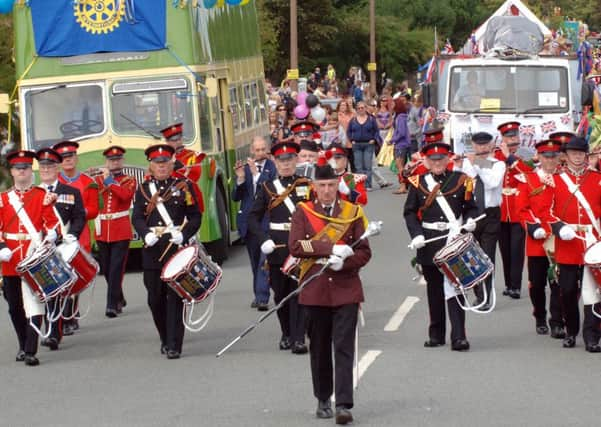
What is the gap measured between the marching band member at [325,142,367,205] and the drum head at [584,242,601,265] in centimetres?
218

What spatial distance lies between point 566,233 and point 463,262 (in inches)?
33.1

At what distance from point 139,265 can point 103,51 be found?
294 cm

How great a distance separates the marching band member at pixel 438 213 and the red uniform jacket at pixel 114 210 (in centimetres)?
381

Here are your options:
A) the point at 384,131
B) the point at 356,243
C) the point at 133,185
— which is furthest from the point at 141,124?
the point at 384,131

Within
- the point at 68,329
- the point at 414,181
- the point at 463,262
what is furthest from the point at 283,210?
the point at 68,329

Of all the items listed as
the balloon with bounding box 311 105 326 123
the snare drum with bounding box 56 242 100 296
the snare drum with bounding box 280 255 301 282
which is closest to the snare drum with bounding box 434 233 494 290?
the snare drum with bounding box 280 255 301 282

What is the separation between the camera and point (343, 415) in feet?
30.3

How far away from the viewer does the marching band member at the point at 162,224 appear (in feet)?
40.3

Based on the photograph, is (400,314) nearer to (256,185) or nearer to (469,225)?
(256,185)

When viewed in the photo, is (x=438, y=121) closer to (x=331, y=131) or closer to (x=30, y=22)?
(x=331, y=131)

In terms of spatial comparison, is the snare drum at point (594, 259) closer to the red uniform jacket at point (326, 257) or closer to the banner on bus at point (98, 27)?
the red uniform jacket at point (326, 257)

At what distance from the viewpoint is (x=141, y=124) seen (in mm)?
18297

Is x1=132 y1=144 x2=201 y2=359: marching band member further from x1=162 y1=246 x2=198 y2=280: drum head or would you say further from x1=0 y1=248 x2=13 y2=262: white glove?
x1=0 y1=248 x2=13 y2=262: white glove

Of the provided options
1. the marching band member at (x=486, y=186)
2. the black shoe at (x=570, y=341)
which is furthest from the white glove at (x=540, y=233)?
the marching band member at (x=486, y=186)
